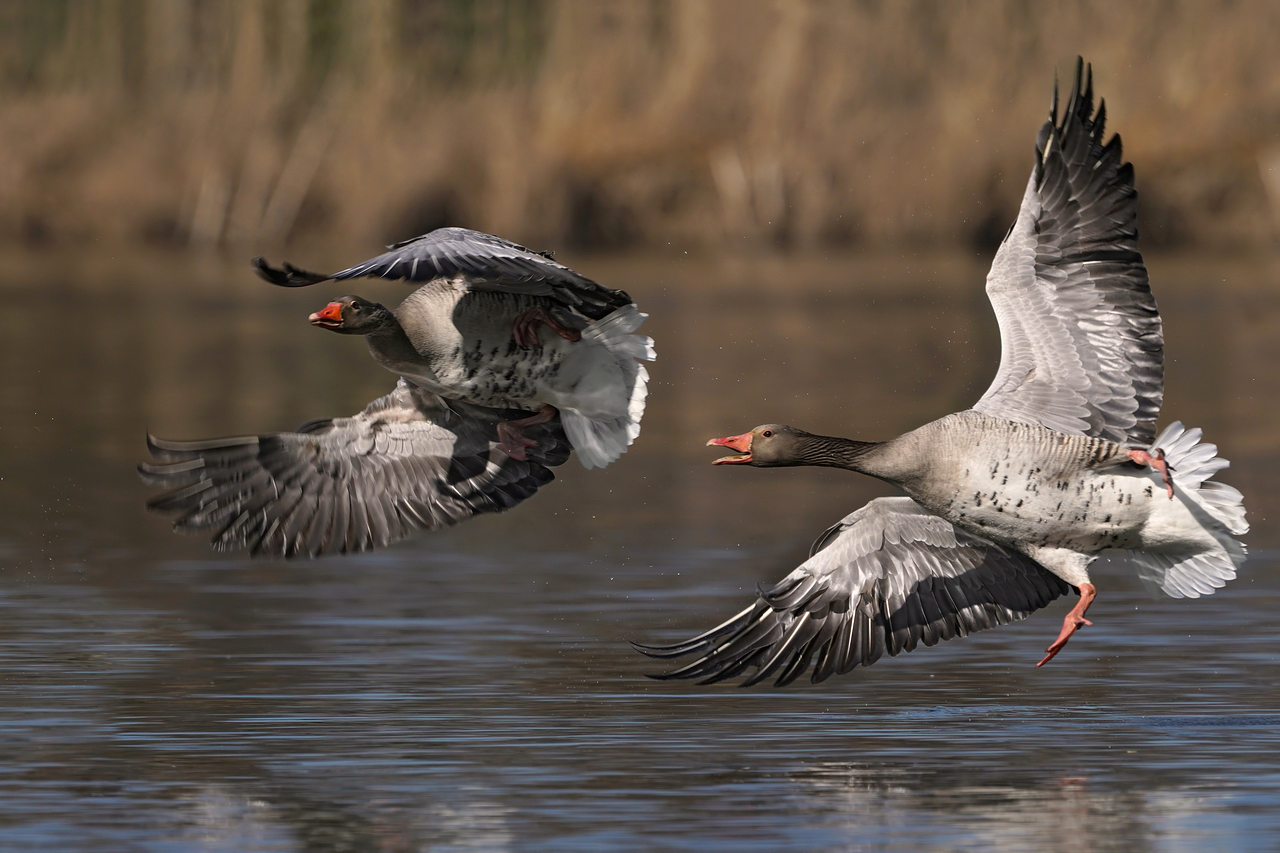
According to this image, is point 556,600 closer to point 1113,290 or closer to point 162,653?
point 162,653

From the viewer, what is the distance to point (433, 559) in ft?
59.8

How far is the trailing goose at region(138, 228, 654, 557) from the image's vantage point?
13.3m

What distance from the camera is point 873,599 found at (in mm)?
13016

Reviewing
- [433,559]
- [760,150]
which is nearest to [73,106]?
[760,150]

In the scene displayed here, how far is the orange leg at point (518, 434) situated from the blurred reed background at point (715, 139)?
106 feet

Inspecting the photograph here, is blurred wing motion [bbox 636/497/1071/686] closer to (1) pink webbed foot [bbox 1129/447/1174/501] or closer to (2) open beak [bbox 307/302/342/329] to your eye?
(1) pink webbed foot [bbox 1129/447/1174/501]

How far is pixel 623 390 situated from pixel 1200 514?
345 cm

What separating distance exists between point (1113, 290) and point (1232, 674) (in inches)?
89.0

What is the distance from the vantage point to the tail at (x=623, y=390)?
45.2 feet

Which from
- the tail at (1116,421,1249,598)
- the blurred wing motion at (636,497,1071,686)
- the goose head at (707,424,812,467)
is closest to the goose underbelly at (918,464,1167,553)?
the tail at (1116,421,1249,598)

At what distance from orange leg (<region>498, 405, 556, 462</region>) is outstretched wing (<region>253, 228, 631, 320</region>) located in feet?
3.03

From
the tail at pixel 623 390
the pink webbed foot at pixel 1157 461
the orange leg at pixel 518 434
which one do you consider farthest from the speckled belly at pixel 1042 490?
the orange leg at pixel 518 434

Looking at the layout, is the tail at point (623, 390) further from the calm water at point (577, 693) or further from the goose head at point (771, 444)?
the calm water at point (577, 693)

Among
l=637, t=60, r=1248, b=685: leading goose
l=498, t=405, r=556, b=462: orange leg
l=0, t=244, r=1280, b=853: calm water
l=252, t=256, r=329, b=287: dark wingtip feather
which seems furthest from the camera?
l=498, t=405, r=556, b=462: orange leg
